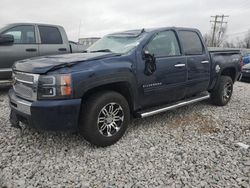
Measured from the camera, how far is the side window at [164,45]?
3.91 m

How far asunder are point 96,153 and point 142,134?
0.97 m

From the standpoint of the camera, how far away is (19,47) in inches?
231

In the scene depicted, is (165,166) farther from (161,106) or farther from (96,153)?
(161,106)

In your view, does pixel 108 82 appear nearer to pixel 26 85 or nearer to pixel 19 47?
pixel 26 85

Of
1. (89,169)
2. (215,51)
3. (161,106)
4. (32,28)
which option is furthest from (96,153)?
(32,28)

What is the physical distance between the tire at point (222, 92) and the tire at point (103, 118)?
9.51 feet

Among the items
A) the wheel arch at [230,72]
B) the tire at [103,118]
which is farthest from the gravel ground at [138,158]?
A: the wheel arch at [230,72]

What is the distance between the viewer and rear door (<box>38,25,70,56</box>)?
6.25m

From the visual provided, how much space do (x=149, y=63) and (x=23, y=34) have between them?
13.1 ft

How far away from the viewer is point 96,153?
10.6 ft

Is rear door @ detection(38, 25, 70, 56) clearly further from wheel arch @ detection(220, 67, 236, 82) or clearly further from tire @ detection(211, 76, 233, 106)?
wheel arch @ detection(220, 67, 236, 82)

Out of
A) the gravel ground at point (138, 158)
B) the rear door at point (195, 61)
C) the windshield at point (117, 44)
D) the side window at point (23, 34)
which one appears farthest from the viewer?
the side window at point (23, 34)

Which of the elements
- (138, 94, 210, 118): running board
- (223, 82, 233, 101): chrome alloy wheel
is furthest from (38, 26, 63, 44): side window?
(223, 82, 233, 101): chrome alloy wheel

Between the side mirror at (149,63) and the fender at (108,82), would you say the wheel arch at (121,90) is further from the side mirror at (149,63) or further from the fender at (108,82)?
the side mirror at (149,63)
